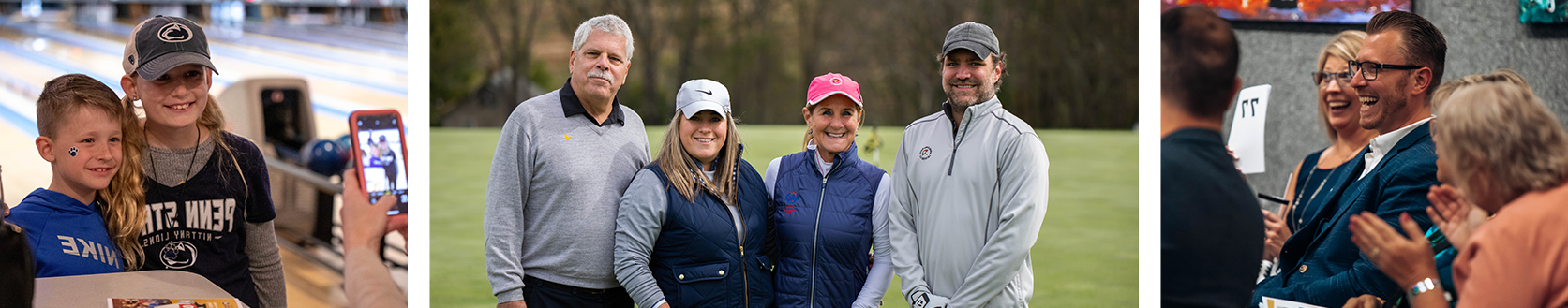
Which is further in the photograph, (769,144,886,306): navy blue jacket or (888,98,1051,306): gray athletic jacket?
(769,144,886,306): navy blue jacket

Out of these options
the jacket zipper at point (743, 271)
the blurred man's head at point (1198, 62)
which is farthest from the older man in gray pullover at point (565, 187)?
the blurred man's head at point (1198, 62)

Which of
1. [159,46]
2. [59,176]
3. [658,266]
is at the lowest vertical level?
[658,266]

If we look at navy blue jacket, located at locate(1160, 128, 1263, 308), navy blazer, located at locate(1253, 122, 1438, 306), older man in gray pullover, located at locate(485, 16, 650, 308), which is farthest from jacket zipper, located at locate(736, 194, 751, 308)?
navy blazer, located at locate(1253, 122, 1438, 306)

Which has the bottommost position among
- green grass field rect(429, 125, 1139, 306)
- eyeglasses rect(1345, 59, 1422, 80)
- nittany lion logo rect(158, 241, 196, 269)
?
green grass field rect(429, 125, 1139, 306)

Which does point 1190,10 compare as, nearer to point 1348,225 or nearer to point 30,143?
point 1348,225

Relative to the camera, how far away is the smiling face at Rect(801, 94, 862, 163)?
3.02 meters

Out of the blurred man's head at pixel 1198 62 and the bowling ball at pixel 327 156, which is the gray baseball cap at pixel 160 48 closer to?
the bowling ball at pixel 327 156

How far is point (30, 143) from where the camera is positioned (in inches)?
134

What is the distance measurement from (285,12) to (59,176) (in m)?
1.20

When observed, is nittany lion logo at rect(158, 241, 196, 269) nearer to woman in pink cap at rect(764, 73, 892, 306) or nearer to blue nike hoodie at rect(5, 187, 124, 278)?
blue nike hoodie at rect(5, 187, 124, 278)

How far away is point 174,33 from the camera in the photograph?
3.33m

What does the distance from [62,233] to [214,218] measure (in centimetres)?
45

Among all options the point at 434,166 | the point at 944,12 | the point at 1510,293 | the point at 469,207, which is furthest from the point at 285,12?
the point at 944,12

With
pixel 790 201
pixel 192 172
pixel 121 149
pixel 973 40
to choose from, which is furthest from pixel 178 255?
pixel 973 40
